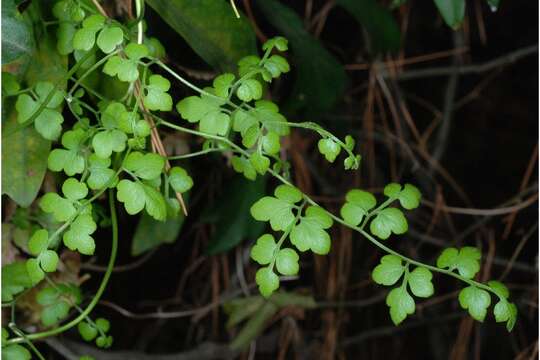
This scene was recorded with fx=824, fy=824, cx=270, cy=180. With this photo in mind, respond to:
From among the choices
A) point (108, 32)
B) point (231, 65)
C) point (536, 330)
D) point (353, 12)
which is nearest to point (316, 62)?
point (353, 12)

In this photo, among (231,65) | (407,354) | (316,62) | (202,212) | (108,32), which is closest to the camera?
(108,32)

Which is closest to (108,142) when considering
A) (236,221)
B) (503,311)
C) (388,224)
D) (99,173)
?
(99,173)

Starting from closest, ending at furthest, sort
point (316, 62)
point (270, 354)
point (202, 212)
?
point (316, 62), point (202, 212), point (270, 354)

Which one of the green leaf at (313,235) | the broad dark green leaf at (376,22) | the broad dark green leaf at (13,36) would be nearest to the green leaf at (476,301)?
the green leaf at (313,235)

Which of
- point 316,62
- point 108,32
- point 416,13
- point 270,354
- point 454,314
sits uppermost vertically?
point 416,13

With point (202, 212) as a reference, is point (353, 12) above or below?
above

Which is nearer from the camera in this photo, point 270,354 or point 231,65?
point 231,65

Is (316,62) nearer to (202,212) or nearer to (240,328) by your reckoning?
(202,212)
